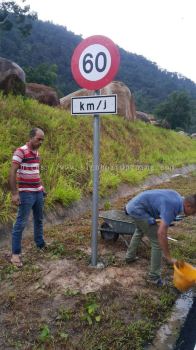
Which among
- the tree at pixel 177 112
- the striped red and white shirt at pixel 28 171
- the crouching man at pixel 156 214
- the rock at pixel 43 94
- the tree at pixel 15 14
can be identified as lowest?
the crouching man at pixel 156 214

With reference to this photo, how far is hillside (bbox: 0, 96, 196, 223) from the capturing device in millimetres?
7875

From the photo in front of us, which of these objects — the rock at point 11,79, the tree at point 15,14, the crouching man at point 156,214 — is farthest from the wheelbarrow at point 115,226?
the tree at point 15,14

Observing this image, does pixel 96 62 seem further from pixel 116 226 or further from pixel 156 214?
pixel 116 226

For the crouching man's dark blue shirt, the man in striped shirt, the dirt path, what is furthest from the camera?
the man in striped shirt

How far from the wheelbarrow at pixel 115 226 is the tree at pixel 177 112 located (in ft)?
180

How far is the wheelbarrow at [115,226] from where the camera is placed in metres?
5.67

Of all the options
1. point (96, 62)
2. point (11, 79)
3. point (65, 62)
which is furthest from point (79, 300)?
point (65, 62)

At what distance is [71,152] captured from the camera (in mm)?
10344

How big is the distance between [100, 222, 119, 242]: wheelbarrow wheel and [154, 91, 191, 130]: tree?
180ft

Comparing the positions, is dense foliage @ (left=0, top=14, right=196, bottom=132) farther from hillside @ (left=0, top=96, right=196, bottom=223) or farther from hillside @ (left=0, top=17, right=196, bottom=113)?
hillside @ (left=0, top=96, right=196, bottom=223)

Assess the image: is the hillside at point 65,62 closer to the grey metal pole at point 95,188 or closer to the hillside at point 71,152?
the hillside at point 71,152

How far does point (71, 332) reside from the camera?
11.9 ft

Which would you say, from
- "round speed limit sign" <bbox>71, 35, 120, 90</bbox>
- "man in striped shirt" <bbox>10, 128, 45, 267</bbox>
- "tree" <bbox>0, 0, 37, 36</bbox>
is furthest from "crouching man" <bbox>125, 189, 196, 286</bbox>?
"tree" <bbox>0, 0, 37, 36</bbox>

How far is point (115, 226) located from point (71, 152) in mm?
4850
